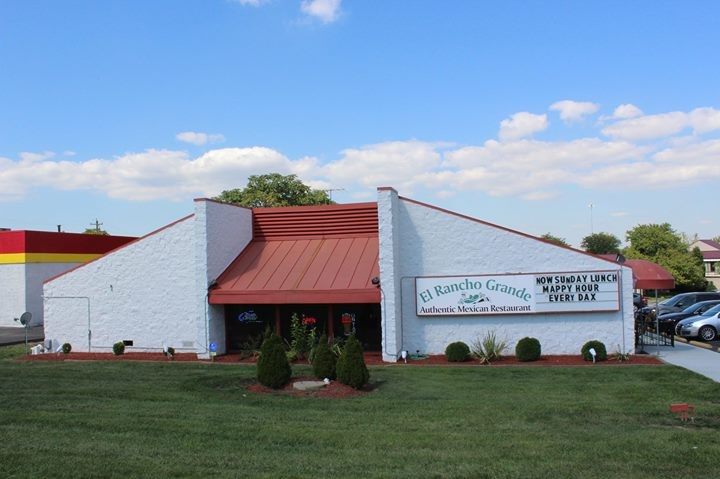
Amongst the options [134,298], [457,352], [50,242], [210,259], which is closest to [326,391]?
[457,352]

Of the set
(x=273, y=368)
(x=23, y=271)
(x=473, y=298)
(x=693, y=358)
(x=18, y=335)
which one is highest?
(x=23, y=271)

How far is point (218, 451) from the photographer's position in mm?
8875

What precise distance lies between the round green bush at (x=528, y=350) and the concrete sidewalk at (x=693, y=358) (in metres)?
3.72

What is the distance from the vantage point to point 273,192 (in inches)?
2232

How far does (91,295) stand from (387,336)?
436 inches

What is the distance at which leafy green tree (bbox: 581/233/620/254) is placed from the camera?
97.0m

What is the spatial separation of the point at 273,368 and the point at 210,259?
304 inches

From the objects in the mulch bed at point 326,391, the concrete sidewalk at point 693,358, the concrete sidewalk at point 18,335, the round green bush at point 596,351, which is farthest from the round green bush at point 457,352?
the concrete sidewalk at point 18,335

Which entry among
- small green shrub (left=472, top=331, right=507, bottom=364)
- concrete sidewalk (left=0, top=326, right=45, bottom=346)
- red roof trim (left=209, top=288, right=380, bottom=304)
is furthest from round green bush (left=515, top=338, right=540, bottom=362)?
concrete sidewalk (left=0, top=326, right=45, bottom=346)

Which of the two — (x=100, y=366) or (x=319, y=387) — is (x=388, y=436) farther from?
(x=100, y=366)

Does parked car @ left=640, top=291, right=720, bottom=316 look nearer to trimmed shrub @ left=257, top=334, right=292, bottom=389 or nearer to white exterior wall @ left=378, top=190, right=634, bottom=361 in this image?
white exterior wall @ left=378, top=190, right=634, bottom=361

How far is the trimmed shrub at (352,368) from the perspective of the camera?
13875 mm

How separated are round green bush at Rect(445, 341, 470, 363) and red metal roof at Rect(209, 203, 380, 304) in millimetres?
2793

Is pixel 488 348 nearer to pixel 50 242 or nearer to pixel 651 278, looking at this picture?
pixel 651 278
